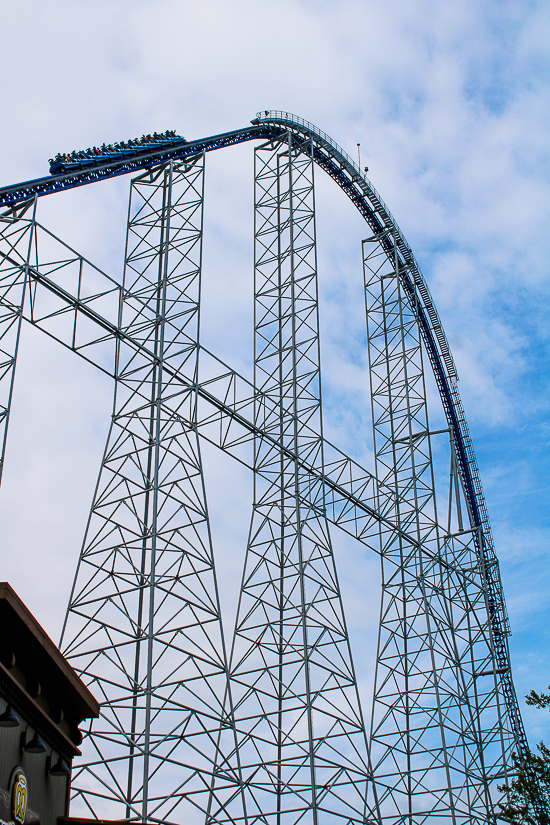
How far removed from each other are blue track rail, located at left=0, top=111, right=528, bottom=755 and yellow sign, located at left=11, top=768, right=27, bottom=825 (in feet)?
47.7

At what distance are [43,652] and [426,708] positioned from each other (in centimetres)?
1382

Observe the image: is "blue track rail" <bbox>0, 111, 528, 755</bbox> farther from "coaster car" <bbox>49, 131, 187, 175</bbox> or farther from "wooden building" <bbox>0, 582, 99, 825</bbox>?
"wooden building" <bbox>0, 582, 99, 825</bbox>

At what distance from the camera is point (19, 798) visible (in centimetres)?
1033

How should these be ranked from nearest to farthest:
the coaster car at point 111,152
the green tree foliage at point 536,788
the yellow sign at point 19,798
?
the yellow sign at point 19,798
the green tree foliage at point 536,788
the coaster car at point 111,152

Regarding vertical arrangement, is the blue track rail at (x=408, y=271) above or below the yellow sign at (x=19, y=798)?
above

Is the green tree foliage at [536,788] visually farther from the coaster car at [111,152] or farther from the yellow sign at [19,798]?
the coaster car at [111,152]

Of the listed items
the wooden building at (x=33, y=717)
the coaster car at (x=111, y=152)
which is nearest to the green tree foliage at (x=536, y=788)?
the wooden building at (x=33, y=717)

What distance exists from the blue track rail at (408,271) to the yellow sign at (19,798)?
1454cm

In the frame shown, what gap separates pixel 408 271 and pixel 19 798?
22.3 metres

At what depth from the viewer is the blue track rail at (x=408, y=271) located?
24031 mm

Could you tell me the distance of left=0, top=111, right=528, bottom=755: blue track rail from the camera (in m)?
24.0

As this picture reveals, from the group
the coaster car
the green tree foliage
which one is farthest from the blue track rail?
the green tree foliage

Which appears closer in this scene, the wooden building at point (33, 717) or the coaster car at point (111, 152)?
the wooden building at point (33, 717)

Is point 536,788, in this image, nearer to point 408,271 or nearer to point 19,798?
point 19,798
